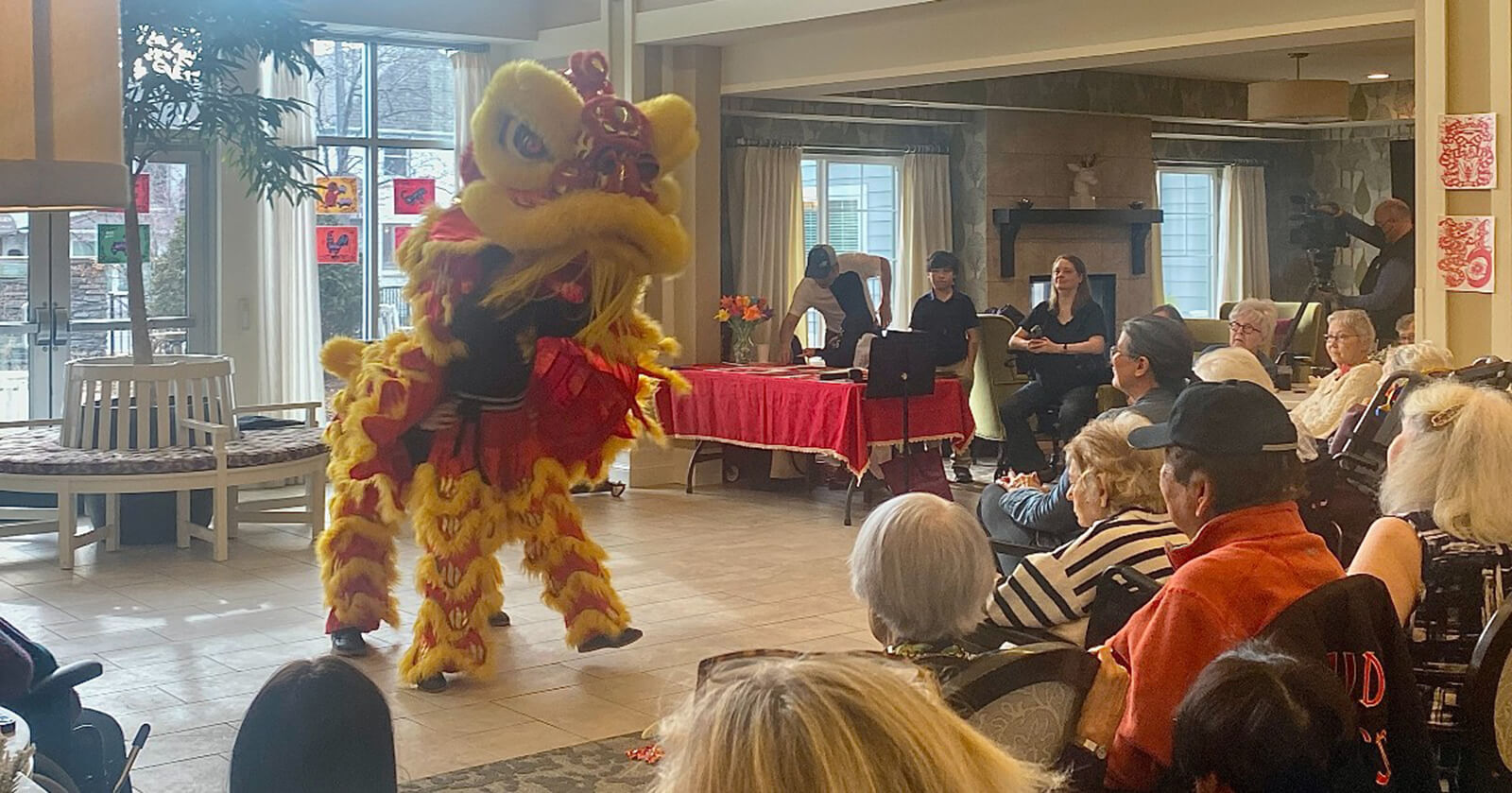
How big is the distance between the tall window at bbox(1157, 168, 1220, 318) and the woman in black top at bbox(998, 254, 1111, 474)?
6.62m

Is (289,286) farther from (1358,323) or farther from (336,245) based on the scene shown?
(1358,323)

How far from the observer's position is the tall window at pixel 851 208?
12391 mm

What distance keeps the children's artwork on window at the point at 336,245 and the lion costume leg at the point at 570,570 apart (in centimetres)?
549

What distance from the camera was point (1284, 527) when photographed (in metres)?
2.74

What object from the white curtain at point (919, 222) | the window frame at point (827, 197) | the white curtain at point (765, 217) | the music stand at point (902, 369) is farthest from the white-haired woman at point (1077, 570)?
the white curtain at point (919, 222)

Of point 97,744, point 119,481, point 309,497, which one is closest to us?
point 97,744

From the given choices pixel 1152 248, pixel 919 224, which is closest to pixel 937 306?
pixel 919 224

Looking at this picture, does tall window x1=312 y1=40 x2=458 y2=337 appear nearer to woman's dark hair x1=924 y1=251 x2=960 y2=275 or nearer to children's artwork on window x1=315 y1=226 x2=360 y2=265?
children's artwork on window x1=315 y1=226 x2=360 y2=265

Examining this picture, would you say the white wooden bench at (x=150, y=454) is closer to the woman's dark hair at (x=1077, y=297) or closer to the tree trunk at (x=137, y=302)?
the tree trunk at (x=137, y=302)

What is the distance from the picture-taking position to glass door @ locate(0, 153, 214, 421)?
9.18 meters

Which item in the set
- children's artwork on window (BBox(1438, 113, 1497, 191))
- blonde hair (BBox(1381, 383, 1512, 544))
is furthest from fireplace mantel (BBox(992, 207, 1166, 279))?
blonde hair (BBox(1381, 383, 1512, 544))

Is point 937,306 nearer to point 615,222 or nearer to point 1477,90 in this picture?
point 1477,90

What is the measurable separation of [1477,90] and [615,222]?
3.12 metres

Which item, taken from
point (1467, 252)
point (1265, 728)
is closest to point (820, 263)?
point (1467, 252)
